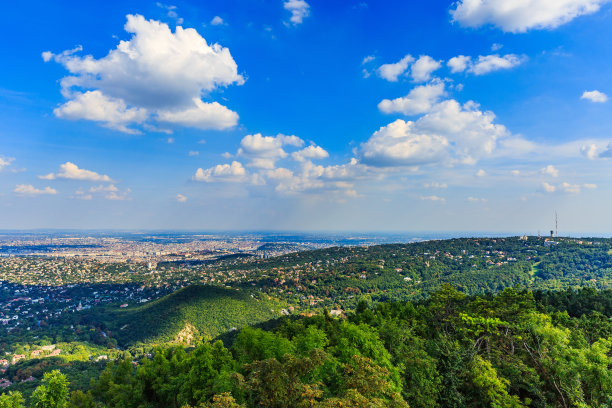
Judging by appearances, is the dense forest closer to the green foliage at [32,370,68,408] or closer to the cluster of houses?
the green foliage at [32,370,68,408]

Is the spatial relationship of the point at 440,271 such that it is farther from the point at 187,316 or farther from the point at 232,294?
the point at 187,316

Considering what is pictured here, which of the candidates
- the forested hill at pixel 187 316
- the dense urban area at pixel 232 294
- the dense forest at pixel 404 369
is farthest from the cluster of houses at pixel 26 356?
the dense forest at pixel 404 369

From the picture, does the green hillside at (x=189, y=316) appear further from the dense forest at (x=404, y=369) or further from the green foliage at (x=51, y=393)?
the green foliage at (x=51, y=393)

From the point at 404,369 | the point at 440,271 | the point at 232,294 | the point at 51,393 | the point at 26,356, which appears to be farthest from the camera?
the point at 440,271

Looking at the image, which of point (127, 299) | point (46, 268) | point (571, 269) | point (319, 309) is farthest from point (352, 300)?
point (46, 268)

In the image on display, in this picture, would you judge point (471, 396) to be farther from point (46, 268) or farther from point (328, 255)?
point (46, 268)

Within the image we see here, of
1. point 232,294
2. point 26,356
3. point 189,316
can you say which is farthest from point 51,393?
point 232,294
